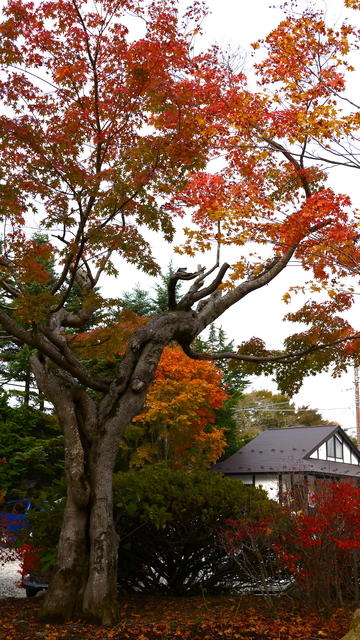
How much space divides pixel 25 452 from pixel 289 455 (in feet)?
37.4

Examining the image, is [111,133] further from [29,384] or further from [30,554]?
[29,384]

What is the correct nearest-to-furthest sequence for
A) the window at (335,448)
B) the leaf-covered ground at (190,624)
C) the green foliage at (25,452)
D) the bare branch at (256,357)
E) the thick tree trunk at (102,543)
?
the leaf-covered ground at (190,624)
the thick tree trunk at (102,543)
the bare branch at (256,357)
the green foliage at (25,452)
the window at (335,448)

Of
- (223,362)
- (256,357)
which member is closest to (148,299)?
(223,362)

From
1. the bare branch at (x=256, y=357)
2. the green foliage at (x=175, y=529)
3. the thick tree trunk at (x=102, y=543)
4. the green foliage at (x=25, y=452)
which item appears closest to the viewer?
the thick tree trunk at (x=102, y=543)

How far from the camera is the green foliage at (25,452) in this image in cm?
2061

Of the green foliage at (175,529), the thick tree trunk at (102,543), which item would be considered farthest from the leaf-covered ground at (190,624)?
the green foliage at (175,529)

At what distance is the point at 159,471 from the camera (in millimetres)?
7664

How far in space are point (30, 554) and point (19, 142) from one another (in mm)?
5217

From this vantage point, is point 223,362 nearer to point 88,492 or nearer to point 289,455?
point 289,455

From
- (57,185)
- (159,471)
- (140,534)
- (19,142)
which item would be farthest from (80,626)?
(19,142)

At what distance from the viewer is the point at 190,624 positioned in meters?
5.74

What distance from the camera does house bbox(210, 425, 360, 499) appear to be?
24750 mm

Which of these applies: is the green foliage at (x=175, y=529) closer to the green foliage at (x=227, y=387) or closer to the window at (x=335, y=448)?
the green foliage at (x=227, y=387)

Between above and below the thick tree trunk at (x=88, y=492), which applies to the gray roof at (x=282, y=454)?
above
